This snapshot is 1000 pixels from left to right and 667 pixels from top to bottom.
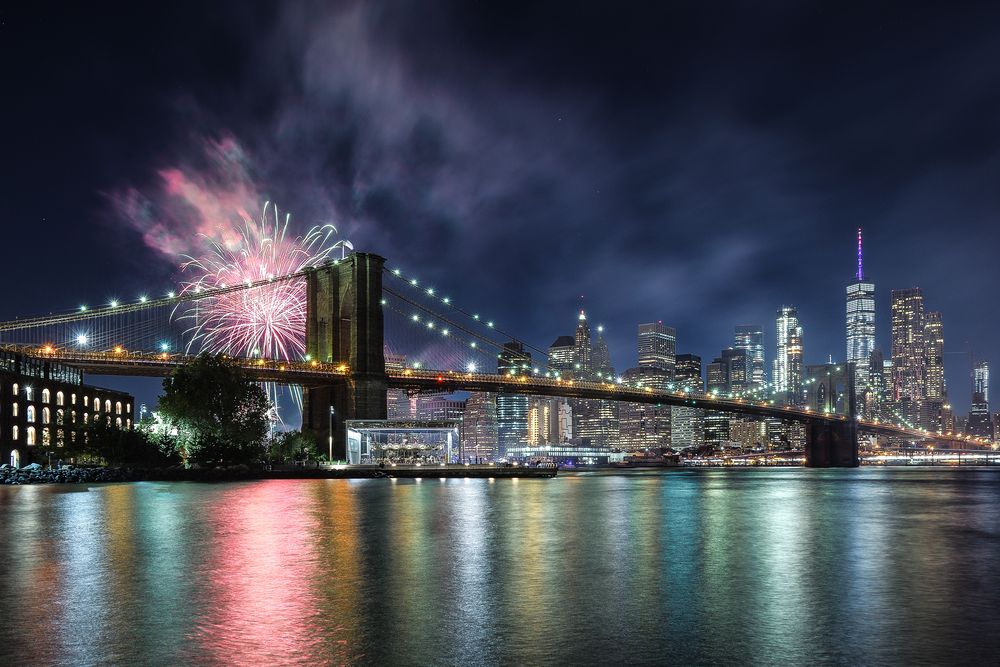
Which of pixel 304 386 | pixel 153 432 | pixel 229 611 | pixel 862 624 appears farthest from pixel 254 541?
pixel 304 386

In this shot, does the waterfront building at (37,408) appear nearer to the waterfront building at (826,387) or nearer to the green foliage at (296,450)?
the green foliage at (296,450)

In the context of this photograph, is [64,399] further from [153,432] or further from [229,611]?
[229,611]

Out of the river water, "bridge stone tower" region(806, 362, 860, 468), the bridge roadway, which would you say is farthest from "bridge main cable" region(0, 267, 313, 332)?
"bridge stone tower" region(806, 362, 860, 468)

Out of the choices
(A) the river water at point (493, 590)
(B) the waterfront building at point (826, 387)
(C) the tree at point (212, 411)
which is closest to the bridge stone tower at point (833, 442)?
(B) the waterfront building at point (826, 387)

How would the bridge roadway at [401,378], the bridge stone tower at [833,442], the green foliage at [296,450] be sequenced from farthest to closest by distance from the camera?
the bridge stone tower at [833,442]
the green foliage at [296,450]
the bridge roadway at [401,378]

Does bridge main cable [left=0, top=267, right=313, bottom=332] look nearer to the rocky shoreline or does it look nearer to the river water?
the rocky shoreline
